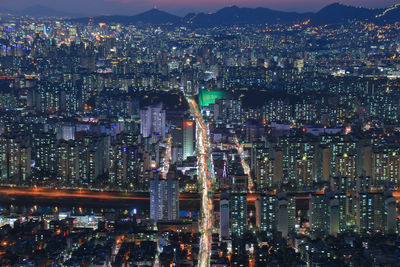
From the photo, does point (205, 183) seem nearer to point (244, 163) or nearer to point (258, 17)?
point (244, 163)

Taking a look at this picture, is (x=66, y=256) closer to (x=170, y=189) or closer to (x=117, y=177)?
(x=170, y=189)

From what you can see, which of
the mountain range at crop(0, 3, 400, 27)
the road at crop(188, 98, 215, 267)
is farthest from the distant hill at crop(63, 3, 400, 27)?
the road at crop(188, 98, 215, 267)

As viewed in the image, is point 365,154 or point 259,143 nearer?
point 365,154

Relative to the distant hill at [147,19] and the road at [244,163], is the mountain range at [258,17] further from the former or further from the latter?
the road at [244,163]

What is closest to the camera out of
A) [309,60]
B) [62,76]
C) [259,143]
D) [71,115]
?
[259,143]

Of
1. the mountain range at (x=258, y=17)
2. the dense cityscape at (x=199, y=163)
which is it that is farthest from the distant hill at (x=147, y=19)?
the dense cityscape at (x=199, y=163)

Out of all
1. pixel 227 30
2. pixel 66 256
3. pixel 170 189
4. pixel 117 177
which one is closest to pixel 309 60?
pixel 227 30

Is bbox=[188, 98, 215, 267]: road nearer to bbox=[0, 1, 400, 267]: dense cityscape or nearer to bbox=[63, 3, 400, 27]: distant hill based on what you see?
bbox=[0, 1, 400, 267]: dense cityscape
